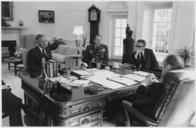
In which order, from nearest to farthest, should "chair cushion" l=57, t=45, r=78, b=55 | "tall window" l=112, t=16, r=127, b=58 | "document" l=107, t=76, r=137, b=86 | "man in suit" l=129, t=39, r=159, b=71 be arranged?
"document" l=107, t=76, r=137, b=86 < "man in suit" l=129, t=39, r=159, b=71 < "chair cushion" l=57, t=45, r=78, b=55 < "tall window" l=112, t=16, r=127, b=58

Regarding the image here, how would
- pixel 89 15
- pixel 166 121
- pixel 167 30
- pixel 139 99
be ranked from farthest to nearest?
1. pixel 89 15
2. pixel 167 30
3. pixel 139 99
4. pixel 166 121

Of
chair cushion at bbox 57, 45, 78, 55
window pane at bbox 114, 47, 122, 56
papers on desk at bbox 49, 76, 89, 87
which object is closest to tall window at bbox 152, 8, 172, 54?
window pane at bbox 114, 47, 122, 56

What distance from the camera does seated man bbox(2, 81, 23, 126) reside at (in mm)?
1983

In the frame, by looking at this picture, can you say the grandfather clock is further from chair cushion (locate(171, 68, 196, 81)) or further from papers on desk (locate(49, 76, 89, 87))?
chair cushion (locate(171, 68, 196, 81))

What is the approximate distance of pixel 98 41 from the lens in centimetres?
355

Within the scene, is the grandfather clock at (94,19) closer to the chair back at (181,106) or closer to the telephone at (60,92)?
the telephone at (60,92)

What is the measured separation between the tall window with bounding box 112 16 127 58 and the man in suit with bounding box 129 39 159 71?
3.63m

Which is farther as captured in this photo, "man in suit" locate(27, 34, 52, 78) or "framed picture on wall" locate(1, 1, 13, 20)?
"framed picture on wall" locate(1, 1, 13, 20)

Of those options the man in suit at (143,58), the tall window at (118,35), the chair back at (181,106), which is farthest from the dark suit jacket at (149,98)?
the tall window at (118,35)

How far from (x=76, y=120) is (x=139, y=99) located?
1.97 feet

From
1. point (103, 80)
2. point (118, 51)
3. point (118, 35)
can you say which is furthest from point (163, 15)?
point (103, 80)

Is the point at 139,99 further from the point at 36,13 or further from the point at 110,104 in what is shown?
the point at 36,13

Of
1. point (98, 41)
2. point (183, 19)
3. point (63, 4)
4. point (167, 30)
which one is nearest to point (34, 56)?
point (98, 41)

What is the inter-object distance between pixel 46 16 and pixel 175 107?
7154 millimetres
